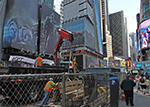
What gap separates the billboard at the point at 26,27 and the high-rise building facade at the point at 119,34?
14326 cm

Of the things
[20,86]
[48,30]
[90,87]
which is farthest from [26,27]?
[90,87]

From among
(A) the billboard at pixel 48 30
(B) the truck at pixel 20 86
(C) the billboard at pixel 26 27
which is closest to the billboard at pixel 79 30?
(A) the billboard at pixel 48 30

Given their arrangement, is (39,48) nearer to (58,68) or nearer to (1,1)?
(1,1)

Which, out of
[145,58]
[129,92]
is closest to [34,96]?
[129,92]

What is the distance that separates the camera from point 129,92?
20.5ft

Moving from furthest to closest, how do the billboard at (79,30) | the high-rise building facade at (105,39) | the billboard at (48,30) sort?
the high-rise building facade at (105,39) < the billboard at (79,30) < the billboard at (48,30)

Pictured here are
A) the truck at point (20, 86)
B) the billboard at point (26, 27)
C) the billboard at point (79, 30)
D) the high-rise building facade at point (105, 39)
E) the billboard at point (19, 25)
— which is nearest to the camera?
the truck at point (20, 86)

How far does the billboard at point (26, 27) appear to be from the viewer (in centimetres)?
2270

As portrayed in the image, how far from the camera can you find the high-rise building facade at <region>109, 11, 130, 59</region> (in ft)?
518

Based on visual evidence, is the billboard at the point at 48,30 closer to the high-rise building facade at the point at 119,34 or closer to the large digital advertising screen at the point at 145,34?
→ the large digital advertising screen at the point at 145,34

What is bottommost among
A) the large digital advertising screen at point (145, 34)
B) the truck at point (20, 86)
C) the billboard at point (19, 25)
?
the truck at point (20, 86)

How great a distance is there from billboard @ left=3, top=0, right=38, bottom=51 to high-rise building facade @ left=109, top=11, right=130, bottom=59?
150 meters

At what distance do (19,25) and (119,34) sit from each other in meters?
163

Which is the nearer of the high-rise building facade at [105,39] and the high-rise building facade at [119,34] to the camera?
the high-rise building facade at [105,39]
